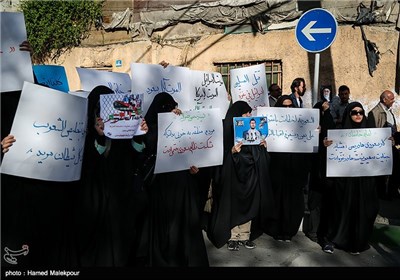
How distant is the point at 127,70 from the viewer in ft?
35.4

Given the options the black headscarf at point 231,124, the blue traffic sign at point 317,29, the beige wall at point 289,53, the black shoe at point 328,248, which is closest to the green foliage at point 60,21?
the beige wall at point 289,53

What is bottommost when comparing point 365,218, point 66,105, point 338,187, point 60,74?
point 365,218

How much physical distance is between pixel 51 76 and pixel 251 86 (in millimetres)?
2571

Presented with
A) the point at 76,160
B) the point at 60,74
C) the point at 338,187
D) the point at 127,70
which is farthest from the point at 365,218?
the point at 127,70

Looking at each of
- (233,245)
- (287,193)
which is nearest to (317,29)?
(287,193)

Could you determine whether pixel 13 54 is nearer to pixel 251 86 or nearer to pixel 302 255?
pixel 251 86

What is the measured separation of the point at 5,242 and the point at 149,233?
1.17 meters

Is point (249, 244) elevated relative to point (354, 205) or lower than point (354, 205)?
lower

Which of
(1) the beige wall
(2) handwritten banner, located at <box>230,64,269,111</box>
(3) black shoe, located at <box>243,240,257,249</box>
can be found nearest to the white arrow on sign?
(2) handwritten banner, located at <box>230,64,269,111</box>

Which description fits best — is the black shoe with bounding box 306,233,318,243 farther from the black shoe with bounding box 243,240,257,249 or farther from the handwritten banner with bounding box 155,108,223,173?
the handwritten banner with bounding box 155,108,223,173

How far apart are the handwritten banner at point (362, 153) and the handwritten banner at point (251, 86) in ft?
3.82

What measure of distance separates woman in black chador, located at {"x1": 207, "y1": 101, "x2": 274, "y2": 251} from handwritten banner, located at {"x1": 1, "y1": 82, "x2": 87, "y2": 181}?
1.69 m

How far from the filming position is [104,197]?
3061 millimetres

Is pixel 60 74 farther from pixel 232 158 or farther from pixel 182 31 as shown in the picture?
pixel 182 31
